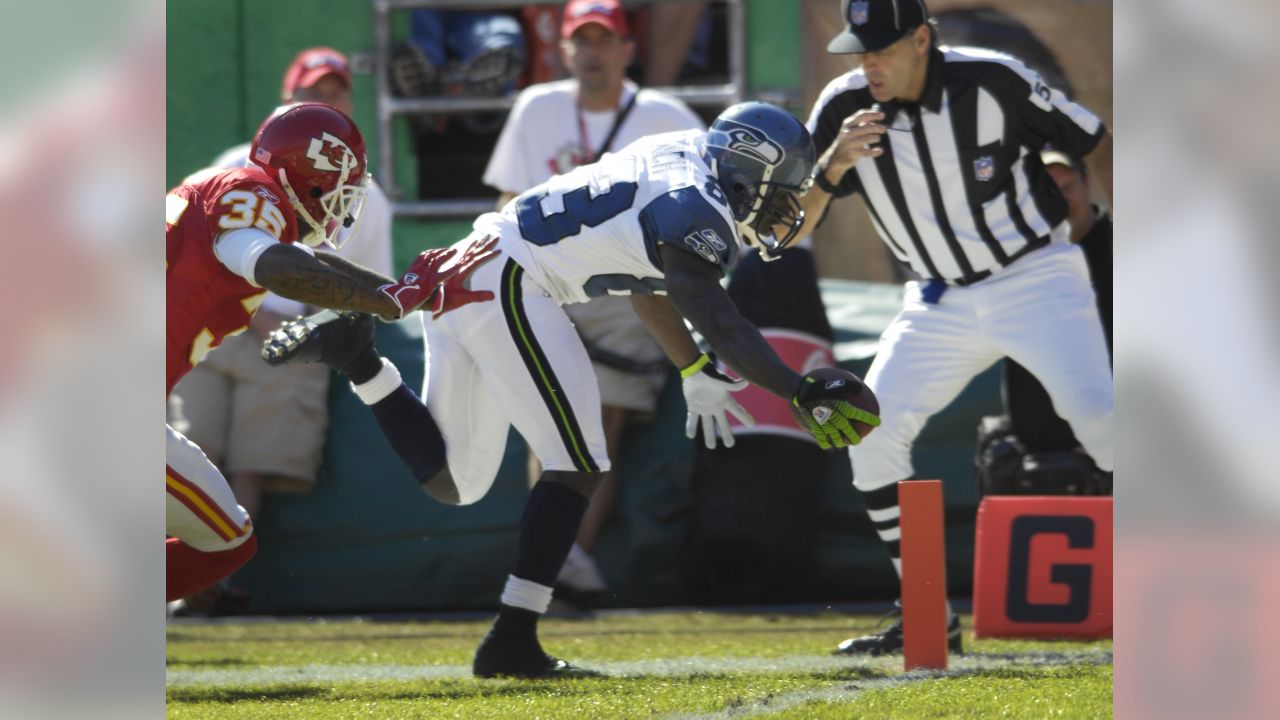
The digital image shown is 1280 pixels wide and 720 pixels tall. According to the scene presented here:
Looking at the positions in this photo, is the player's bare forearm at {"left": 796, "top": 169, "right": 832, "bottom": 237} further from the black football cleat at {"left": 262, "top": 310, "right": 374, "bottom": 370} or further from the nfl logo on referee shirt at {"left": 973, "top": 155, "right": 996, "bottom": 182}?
the black football cleat at {"left": 262, "top": 310, "right": 374, "bottom": 370}

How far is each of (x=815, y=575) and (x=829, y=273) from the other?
2.02 metres

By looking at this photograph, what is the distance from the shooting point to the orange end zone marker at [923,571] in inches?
164

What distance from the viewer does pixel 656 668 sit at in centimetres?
455

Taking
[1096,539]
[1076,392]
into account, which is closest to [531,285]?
→ [1076,392]

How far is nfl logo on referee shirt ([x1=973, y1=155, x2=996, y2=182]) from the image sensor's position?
4863mm

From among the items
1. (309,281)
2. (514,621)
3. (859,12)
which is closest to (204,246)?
(309,281)

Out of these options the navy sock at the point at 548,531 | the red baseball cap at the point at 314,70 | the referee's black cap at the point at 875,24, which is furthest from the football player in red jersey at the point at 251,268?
the red baseball cap at the point at 314,70

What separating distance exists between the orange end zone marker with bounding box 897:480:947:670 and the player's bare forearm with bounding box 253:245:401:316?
1.38 metres

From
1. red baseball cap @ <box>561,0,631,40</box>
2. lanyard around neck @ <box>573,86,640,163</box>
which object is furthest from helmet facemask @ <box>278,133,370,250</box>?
red baseball cap @ <box>561,0,631,40</box>

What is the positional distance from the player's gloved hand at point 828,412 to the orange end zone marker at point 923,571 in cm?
44

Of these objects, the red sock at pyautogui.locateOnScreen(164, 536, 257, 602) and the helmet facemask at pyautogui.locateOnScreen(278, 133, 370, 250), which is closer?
the helmet facemask at pyautogui.locateOnScreen(278, 133, 370, 250)

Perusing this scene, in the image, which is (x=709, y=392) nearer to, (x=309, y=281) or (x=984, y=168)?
(x=984, y=168)

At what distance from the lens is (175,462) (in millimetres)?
3850
